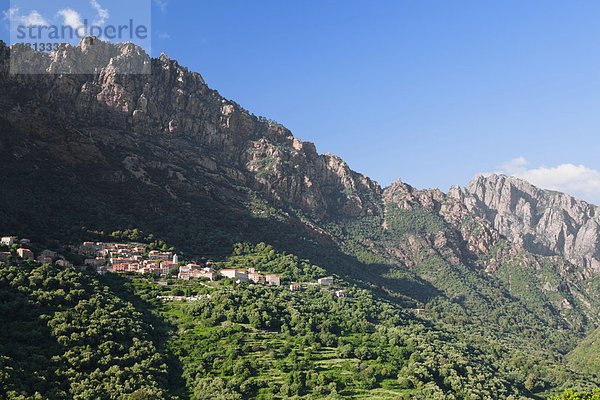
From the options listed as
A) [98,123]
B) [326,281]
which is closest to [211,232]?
[326,281]

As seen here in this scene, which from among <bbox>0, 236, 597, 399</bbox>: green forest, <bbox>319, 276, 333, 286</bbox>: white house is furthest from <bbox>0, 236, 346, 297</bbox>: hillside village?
<bbox>319, 276, 333, 286</bbox>: white house

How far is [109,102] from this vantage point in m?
184

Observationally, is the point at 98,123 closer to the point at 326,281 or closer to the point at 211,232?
the point at 211,232

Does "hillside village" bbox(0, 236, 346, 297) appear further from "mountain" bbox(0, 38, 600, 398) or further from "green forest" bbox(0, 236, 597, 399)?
"mountain" bbox(0, 38, 600, 398)

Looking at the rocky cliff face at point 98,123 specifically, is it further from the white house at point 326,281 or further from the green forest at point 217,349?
the white house at point 326,281

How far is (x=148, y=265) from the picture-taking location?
10581 centimetres

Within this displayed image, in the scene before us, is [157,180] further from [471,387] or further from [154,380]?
[471,387]

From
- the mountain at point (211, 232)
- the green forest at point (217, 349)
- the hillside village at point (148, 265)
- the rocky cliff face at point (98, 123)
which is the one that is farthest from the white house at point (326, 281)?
the rocky cliff face at point (98, 123)

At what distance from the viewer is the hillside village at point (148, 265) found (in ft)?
334

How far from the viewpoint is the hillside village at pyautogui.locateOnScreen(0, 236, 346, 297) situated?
10169cm

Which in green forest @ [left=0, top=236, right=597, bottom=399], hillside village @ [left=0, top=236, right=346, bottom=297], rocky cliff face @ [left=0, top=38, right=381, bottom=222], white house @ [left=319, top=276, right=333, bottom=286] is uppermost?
rocky cliff face @ [left=0, top=38, right=381, bottom=222]

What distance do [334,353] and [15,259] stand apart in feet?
208

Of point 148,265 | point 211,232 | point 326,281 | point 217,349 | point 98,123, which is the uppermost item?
point 98,123

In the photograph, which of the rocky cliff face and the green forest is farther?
the rocky cliff face
